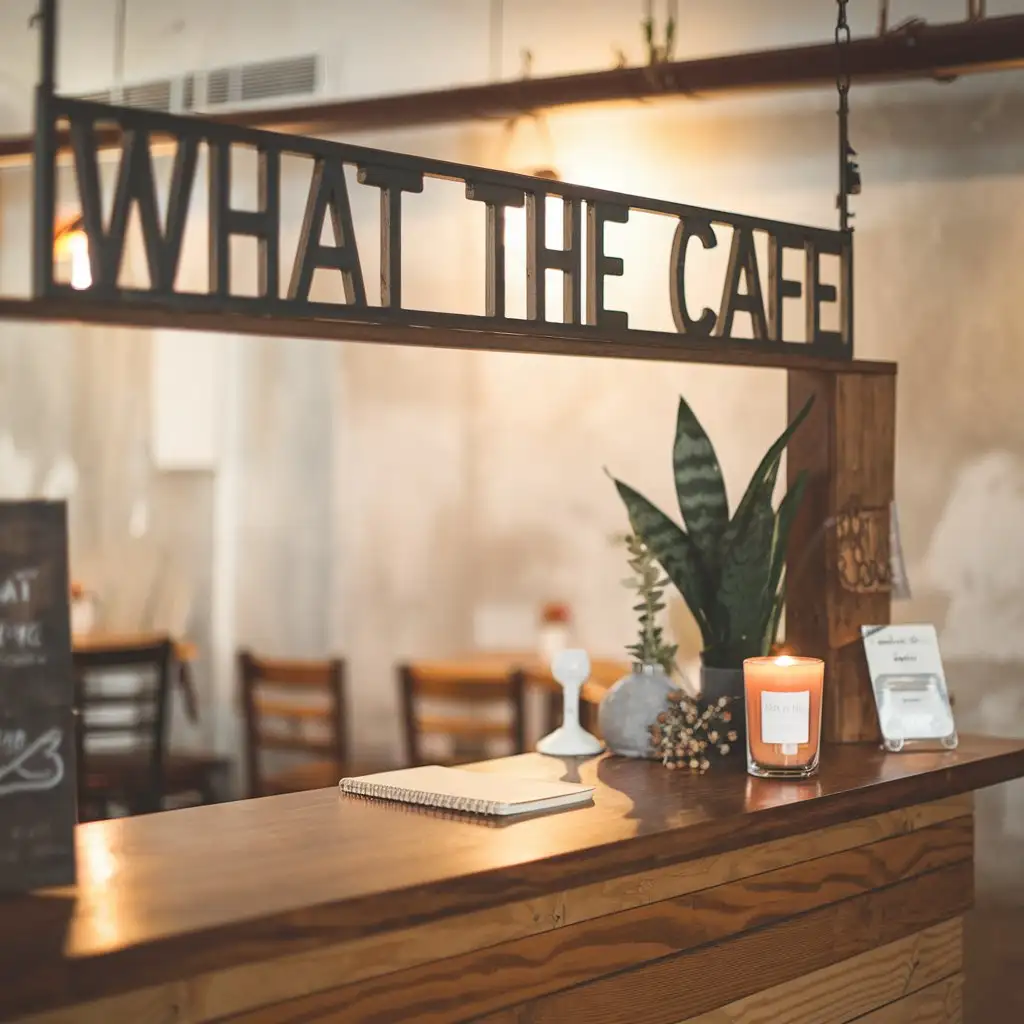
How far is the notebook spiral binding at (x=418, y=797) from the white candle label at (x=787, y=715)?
0.47 meters

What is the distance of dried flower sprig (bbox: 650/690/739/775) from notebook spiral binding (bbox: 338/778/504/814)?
1.44 ft

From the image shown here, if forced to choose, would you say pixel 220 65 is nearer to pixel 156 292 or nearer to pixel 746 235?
pixel 746 235

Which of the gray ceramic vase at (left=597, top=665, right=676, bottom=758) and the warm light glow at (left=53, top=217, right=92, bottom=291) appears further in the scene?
the warm light glow at (left=53, top=217, right=92, bottom=291)

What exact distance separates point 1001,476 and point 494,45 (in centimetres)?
228

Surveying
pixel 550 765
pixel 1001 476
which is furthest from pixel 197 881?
pixel 1001 476

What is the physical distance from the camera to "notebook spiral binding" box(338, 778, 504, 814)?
1.85m

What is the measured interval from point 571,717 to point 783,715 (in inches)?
14.7

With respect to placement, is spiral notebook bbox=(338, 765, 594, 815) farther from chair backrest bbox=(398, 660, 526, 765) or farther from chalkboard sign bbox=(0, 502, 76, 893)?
chair backrest bbox=(398, 660, 526, 765)

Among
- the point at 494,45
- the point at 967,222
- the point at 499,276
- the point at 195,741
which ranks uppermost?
the point at 494,45

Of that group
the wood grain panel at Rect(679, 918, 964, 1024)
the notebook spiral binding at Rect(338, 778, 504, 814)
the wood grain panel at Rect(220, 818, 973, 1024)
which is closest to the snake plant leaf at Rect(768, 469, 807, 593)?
the wood grain panel at Rect(220, 818, 973, 1024)

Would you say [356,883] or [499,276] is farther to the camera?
[499,276]

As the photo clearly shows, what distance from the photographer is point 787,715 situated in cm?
211

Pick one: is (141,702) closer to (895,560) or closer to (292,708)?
(292,708)

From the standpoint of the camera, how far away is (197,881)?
1.52m
